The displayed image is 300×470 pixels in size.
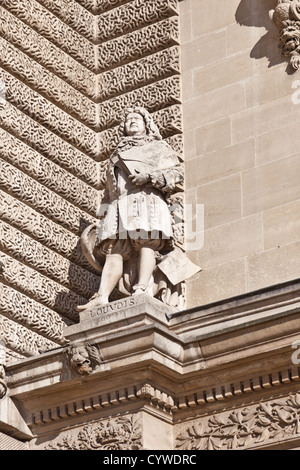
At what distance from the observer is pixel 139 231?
11781 mm

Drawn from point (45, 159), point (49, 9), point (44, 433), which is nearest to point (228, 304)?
point (44, 433)

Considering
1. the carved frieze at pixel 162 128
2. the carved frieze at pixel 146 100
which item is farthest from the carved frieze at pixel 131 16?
the carved frieze at pixel 162 128

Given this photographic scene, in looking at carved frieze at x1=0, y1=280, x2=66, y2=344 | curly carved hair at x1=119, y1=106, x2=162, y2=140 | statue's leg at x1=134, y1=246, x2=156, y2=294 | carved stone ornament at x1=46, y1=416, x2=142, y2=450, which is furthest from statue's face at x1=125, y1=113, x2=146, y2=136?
carved stone ornament at x1=46, y1=416, x2=142, y2=450

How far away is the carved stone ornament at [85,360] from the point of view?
11.0 metres

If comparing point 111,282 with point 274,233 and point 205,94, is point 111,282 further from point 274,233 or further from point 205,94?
point 205,94

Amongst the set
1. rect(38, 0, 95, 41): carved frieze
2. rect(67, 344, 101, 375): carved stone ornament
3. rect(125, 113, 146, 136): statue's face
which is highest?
rect(38, 0, 95, 41): carved frieze

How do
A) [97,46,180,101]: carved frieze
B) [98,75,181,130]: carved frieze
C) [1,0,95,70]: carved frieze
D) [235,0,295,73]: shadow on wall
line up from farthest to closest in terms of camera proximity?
[97,46,180,101]: carved frieze → [98,75,181,130]: carved frieze → [1,0,95,70]: carved frieze → [235,0,295,73]: shadow on wall

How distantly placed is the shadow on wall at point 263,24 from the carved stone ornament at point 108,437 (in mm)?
3733

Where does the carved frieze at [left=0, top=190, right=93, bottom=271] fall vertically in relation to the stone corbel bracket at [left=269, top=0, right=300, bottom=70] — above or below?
below

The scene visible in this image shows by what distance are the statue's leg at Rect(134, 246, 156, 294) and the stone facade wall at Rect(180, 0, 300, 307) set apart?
0.79 meters

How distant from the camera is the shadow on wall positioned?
1289 centimetres

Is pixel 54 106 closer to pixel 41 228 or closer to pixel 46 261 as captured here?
pixel 41 228

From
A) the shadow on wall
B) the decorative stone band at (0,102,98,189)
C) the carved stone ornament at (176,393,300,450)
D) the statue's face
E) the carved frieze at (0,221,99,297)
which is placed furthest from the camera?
the shadow on wall

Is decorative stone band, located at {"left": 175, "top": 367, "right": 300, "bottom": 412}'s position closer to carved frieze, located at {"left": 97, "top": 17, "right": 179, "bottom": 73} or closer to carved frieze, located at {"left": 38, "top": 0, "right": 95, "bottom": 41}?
carved frieze, located at {"left": 97, "top": 17, "right": 179, "bottom": 73}
